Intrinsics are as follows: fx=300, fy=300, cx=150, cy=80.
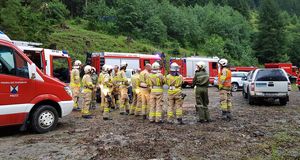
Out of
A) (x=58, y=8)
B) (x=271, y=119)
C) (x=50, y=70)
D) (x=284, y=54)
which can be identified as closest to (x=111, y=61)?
(x=50, y=70)

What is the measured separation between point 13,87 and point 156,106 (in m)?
4.22

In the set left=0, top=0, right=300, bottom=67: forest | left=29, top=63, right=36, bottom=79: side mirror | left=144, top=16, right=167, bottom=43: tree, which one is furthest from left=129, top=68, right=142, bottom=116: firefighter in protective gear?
left=144, top=16, right=167, bottom=43: tree

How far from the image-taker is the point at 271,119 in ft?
33.9

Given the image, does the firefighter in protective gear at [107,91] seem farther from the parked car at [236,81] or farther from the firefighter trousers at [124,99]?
the parked car at [236,81]

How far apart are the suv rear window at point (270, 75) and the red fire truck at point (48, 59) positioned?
9340 millimetres

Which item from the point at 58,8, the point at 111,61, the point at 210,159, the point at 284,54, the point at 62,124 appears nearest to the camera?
the point at 210,159

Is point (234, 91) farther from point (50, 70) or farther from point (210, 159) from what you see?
point (210, 159)

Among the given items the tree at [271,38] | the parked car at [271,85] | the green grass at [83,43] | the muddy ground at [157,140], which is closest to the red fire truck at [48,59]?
the muddy ground at [157,140]

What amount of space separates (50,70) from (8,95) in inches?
280

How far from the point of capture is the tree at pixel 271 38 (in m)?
63.2

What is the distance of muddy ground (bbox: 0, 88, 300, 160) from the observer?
6070 millimetres

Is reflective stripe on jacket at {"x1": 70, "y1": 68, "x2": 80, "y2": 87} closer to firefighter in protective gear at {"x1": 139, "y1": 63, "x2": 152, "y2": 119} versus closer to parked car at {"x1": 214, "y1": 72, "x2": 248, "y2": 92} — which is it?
firefighter in protective gear at {"x1": 139, "y1": 63, "x2": 152, "y2": 119}

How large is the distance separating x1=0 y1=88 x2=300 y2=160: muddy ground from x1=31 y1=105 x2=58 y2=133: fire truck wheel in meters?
0.21

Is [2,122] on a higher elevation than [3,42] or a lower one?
lower
